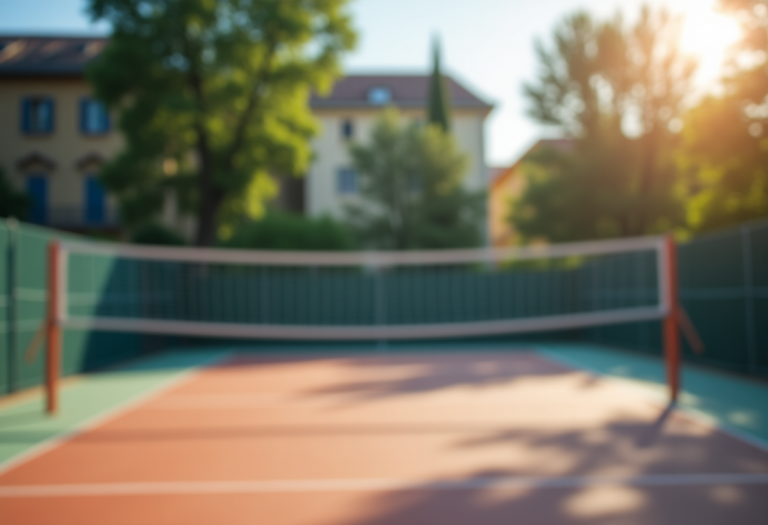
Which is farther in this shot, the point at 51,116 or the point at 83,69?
the point at 51,116

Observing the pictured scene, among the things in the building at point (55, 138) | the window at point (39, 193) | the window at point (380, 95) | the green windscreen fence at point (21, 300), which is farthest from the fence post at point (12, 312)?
the window at point (380, 95)

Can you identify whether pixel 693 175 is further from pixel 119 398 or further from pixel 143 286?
pixel 119 398

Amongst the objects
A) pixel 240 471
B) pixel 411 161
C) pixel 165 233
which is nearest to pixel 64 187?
pixel 165 233

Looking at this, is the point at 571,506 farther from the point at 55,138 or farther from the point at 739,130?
the point at 55,138

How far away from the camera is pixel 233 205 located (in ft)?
67.8

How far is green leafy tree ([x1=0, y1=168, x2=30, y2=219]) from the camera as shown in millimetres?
23547

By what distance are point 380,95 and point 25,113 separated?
16.2 metres

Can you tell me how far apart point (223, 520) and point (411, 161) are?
23.5 m

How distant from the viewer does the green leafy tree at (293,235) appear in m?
19.8

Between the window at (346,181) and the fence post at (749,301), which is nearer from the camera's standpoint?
the fence post at (749,301)

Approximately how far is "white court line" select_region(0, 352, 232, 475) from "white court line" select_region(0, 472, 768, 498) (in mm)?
842

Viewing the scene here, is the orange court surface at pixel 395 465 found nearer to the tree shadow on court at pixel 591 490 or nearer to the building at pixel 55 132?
the tree shadow on court at pixel 591 490

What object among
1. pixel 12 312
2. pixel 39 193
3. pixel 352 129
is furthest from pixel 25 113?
pixel 12 312

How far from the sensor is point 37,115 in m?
26.8
